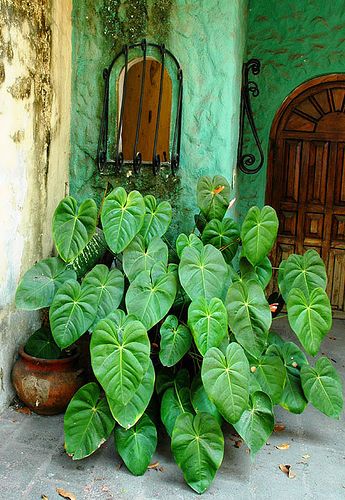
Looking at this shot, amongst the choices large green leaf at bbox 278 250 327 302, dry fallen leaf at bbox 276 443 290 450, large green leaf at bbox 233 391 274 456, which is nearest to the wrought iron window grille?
large green leaf at bbox 278 250 327 302

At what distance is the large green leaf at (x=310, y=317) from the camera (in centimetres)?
275

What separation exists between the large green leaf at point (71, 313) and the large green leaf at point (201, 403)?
547mm

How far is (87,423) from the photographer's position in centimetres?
267

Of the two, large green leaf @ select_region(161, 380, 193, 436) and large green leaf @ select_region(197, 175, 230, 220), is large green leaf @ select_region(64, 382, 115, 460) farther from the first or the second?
large green leaf @ select_region(197, 175, 230, 220)

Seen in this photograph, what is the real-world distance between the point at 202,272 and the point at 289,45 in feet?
7.76

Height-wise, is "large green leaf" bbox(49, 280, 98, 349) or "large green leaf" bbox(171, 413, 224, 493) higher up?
"large green leaf" bbox(49, 280, 98, 349)

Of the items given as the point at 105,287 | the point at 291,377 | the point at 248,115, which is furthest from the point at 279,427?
the point at 248,115

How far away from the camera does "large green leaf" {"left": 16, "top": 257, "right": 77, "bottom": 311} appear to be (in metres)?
2.90

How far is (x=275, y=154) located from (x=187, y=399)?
93.4 inches

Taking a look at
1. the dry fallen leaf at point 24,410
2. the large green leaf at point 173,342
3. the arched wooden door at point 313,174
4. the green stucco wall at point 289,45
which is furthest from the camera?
the arched wooden door at point 313,174

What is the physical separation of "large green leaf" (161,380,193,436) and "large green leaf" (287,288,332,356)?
1.85 feet

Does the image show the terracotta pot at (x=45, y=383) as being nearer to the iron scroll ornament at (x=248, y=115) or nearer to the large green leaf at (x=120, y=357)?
the large green leaf at (x=120, y=357)

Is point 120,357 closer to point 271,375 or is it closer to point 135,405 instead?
point 135,405

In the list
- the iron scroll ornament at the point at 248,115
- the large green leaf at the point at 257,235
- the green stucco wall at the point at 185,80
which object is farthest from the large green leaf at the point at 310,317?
the iron scroll ornament at the point at 248,115
